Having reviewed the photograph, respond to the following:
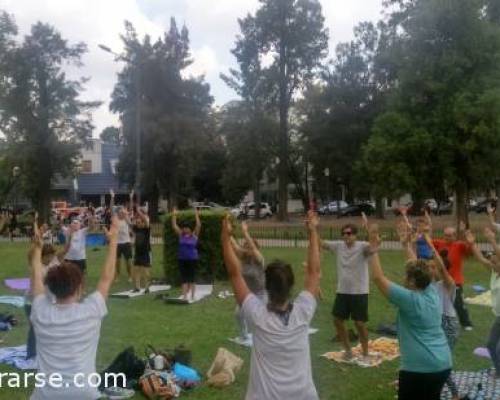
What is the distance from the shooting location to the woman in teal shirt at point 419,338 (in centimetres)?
455

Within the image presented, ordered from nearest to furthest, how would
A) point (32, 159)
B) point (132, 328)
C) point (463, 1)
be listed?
1. point (132, 328)
2. point (463, 1)
3. point (32, 159)

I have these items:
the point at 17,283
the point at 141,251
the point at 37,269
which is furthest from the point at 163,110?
the point at 37,269

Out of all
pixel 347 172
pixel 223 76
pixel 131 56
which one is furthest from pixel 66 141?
pixel 347 172

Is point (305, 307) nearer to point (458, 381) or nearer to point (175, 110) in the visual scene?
point (458, 381)

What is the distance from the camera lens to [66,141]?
148ft

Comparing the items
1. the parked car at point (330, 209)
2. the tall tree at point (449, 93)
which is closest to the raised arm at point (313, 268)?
the tall tree at point (449, 93)

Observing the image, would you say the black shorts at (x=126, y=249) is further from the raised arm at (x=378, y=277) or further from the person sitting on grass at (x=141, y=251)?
the raised arm at (x=378, y=277)

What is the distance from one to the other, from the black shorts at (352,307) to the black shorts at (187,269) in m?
4.98

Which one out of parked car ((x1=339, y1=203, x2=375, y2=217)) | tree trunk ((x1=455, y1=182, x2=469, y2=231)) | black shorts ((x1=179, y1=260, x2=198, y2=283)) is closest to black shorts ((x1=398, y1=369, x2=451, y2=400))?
black shorts ((x1=179, y1=260, x2=198, y2=283))

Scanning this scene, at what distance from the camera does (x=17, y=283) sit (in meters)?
16.0

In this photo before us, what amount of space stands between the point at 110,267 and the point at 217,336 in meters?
5.61

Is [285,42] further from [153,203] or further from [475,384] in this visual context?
[475,384]

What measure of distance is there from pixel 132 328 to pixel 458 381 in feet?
17.4

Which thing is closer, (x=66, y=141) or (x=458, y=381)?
(x=458, y=381)
